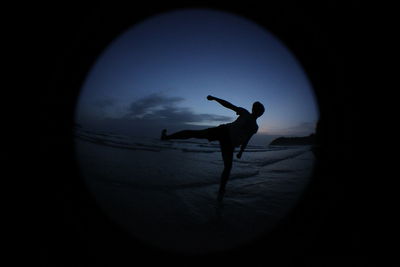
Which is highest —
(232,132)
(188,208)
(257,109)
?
(257,109)

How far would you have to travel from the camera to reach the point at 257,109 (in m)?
4.02

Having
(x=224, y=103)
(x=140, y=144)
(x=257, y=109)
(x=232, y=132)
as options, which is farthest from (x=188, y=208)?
(x=140, y=144)

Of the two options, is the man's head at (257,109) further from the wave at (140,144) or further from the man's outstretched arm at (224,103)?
the wave at (140,144)

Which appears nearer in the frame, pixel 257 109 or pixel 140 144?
pixel 257 109

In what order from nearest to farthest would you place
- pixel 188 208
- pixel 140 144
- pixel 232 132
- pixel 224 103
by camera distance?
pixel 188 208, pixel 224 103, pixel 232 132, pixel 140 144

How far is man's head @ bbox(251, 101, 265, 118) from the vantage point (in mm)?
3973

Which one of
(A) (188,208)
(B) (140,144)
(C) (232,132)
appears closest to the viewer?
(A) (188,208)

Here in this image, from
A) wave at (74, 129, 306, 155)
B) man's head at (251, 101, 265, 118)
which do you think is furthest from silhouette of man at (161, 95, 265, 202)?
wave at (74, 129, 306, 155)

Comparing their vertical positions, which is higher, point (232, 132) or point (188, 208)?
point (232, 132)

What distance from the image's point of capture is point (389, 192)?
1.81 metres

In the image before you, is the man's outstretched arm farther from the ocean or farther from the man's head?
the ocean

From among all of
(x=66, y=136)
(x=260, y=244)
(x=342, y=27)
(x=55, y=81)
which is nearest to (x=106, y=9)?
(x=55, y=81)

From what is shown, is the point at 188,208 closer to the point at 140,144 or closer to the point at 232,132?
the point at 232,132

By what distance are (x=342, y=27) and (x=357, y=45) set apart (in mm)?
213
